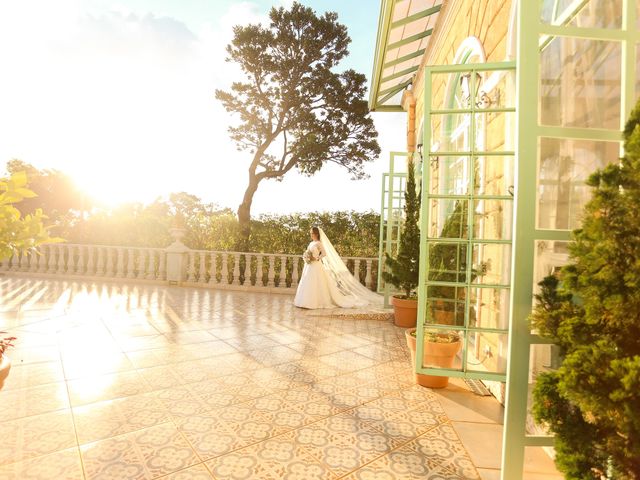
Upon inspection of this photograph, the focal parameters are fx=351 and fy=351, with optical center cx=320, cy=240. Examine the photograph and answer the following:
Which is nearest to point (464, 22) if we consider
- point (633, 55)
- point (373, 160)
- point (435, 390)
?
point (633, 55)

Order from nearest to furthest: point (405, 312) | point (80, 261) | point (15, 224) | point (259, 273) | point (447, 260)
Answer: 1. point (15, 224)
2. point (447, 260)
3. point (405, 312)
4. point (259, 273)
5. point (80, 261)

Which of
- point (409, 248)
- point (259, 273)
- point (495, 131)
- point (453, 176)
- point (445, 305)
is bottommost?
point (259, 273)

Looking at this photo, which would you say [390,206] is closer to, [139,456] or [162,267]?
[139,456]

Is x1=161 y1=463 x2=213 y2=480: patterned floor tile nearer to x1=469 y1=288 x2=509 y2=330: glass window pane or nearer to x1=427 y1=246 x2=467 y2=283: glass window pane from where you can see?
x1=469 y1=288 x2=509 y2=330: glass window pane

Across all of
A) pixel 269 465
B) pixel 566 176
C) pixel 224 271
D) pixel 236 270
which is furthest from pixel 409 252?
pixel 224 271

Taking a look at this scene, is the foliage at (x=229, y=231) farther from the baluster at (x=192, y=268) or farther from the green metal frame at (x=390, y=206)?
the green metal frame at (x=390, y=206)

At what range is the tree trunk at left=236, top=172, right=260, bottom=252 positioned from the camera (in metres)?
9.91

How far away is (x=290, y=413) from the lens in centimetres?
268

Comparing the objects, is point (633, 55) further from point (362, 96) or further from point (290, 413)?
point (362, 96)

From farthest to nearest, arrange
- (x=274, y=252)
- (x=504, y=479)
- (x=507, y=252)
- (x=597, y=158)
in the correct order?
(x=274, y=252) → (x=507, y=252) → (x=597, y=158) → (x=504, y=479)

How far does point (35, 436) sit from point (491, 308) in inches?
146

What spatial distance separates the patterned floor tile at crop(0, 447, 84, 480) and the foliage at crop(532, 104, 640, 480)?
7.72 ft

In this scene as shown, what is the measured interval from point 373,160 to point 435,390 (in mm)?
9980

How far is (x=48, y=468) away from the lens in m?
1.94
